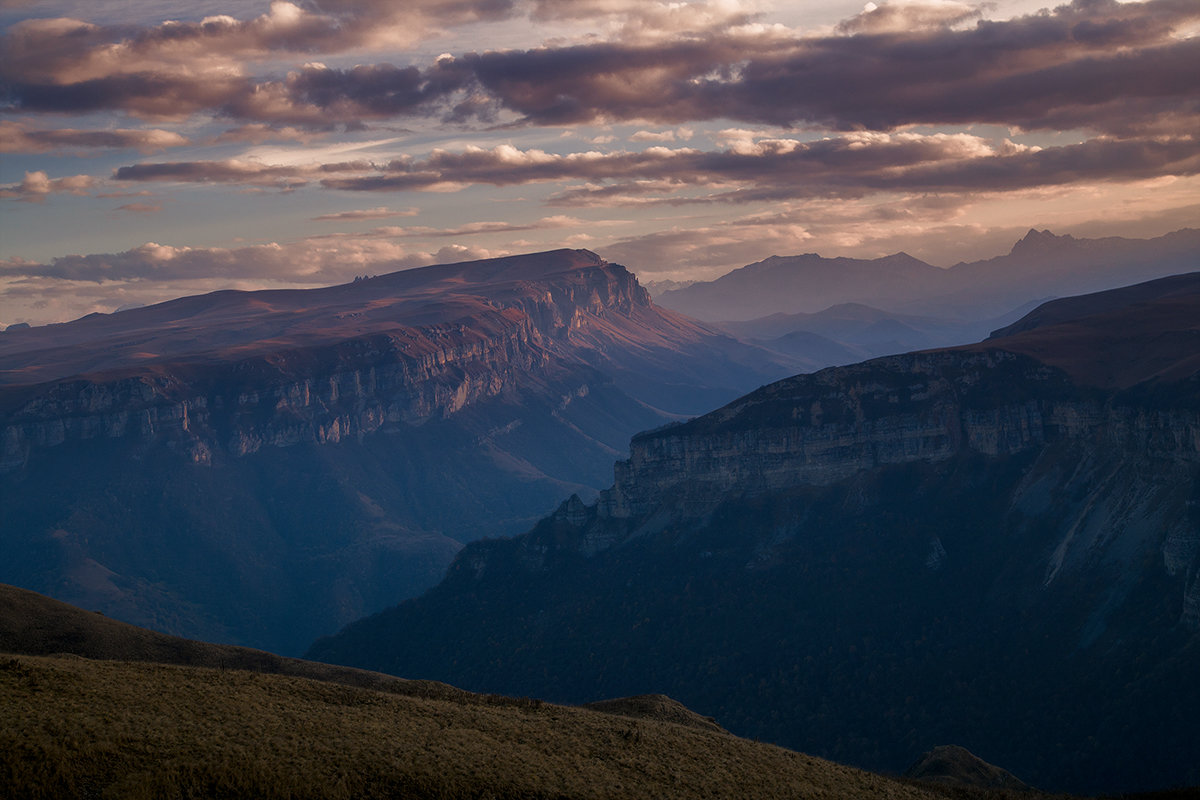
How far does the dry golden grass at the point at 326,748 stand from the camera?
4727 centimetres

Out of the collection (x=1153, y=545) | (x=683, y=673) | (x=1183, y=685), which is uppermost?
(x=1153, y=545)

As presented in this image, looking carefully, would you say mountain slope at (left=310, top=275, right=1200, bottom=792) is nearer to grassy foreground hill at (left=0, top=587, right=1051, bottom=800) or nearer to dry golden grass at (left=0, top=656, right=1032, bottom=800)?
grassy foreground hill at (left=0, top=587, right=1051, bottom=800)

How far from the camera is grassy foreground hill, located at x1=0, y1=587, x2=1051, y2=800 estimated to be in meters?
47.3

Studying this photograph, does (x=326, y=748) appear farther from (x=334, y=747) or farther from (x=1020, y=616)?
(x=1020, y=616)

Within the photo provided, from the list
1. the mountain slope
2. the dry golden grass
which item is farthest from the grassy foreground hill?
the mountain slope

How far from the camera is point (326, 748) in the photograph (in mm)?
52656

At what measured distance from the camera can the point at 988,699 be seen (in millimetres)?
145625

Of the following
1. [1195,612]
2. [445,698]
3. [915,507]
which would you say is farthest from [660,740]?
[915,507]

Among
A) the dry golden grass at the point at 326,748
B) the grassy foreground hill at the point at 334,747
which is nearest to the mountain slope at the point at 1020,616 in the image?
the grassy foreground hill at the point at 334,747

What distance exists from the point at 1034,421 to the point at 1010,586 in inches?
1400

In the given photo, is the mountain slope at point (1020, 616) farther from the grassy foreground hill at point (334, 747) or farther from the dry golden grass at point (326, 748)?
the dry golden grass at point (326, 748)

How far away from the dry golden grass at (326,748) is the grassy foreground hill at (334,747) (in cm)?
10

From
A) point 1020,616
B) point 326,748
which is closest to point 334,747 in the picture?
point 326,748

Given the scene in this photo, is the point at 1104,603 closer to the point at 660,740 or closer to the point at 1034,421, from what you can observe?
the point at 1034,421
